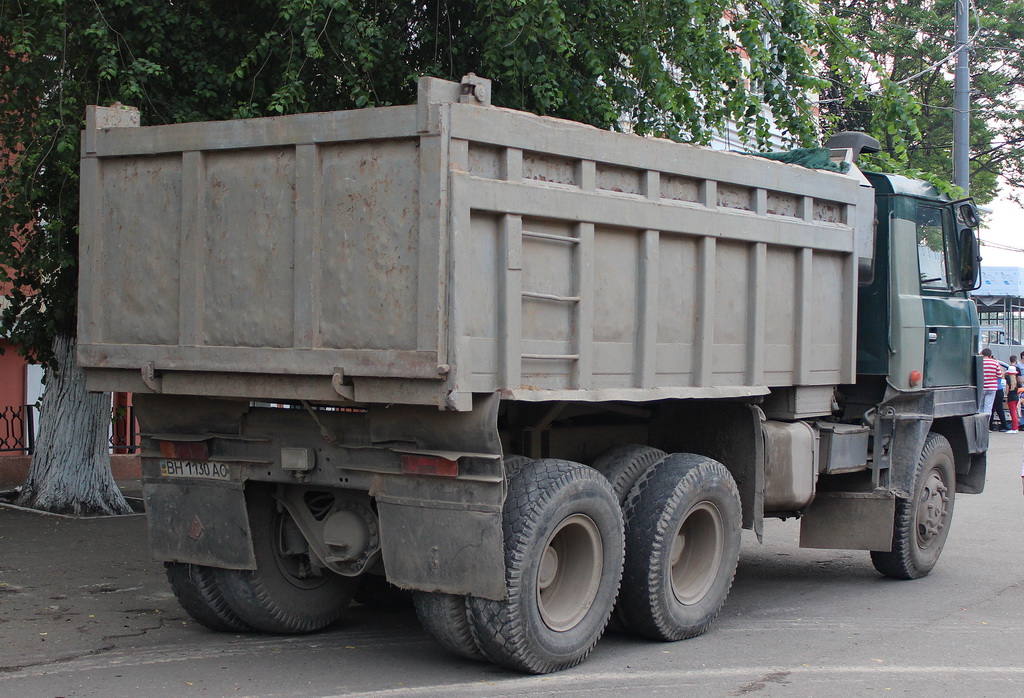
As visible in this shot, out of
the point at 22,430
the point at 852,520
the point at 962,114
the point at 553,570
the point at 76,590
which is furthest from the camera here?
the point at 962,114

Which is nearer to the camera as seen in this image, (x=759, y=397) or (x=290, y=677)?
(x=290, y=677)

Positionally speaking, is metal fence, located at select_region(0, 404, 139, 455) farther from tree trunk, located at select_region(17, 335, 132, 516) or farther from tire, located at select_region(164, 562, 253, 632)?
tire, located at select_region(164, 562, 253, 632)

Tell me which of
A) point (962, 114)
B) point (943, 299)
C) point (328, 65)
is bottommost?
point (943, 299)

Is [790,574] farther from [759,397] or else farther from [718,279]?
[718,279]

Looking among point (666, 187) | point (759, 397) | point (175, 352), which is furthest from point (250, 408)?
point (759, 397)

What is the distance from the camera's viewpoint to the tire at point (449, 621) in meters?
5.70

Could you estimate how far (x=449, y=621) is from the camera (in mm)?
5719

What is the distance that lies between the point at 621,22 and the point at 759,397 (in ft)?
14.1

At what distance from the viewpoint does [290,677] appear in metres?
5.81

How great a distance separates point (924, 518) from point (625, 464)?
131 inches

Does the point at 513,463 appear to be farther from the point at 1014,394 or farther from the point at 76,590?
the point at 1014,394

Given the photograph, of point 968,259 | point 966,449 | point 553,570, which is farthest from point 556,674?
point 968,259

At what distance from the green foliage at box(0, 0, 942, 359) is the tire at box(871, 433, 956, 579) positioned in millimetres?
3378

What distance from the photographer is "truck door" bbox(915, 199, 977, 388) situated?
8734mm
